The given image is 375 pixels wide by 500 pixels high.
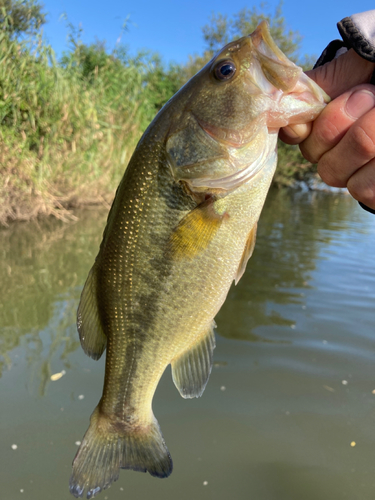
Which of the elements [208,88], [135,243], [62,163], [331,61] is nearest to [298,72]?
[331,61]

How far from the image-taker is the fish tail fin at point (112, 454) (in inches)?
71.9

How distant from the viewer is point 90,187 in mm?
10977

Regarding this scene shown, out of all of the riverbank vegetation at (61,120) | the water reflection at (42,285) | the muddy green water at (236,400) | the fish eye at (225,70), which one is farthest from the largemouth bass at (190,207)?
the riverbank vegetation at (61,120)

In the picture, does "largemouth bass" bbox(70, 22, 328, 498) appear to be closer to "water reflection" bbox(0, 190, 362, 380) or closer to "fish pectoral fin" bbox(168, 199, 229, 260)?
"fish pectoral fin" bbox(168, 199, 229, 260)

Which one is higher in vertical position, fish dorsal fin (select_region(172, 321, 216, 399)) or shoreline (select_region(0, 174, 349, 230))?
shoreline (select_region(0, 174, 349, 230))

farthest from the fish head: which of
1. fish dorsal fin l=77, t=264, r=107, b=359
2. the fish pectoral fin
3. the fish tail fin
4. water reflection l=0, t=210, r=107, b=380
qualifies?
water reflection l=0, t=210, r=107, b=380

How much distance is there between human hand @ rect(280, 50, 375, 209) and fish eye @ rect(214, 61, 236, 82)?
1.15ft

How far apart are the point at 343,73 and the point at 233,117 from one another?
0.51 m

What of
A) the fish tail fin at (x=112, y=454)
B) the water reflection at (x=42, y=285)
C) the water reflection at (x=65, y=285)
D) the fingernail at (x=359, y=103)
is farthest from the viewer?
the water reflection at (x=65, y=285)

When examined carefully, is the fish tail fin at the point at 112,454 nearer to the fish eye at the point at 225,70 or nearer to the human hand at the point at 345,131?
the human hand at the point at 345,131

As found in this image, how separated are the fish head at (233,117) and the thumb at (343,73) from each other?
4.4 inches

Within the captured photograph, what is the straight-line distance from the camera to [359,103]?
1514 mm

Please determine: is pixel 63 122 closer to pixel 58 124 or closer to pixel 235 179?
pixel 58 124

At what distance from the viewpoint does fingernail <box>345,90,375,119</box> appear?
1507mm
